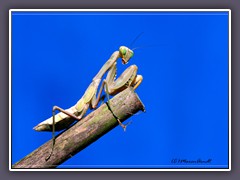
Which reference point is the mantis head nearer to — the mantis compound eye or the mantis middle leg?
the mantis compound eye

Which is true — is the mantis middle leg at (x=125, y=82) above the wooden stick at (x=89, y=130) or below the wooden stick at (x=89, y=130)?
above

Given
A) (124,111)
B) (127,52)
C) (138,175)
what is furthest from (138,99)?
(138,175)

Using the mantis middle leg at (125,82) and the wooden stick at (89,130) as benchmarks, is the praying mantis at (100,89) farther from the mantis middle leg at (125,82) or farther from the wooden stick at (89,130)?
the wooden stick at (89,130)

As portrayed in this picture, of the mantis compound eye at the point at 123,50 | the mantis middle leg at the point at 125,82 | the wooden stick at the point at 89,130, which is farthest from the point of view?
the mantis compound eye at the point at 123,50

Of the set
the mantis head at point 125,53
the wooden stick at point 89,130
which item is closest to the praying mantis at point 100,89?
the mantis head at point 125,53

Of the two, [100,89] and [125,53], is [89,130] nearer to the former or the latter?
[100,89]

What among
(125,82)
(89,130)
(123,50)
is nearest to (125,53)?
(123,50)
